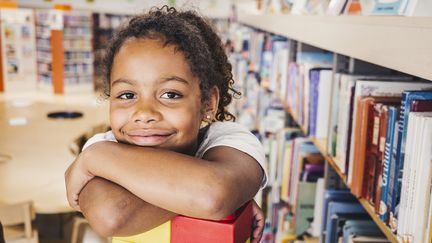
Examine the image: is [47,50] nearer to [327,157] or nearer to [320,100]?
[320,100]

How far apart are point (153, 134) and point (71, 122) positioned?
14.7 feet

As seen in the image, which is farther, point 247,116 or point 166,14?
point 247,116

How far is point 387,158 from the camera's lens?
3.72 ft

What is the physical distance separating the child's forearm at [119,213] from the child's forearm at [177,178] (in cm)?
2

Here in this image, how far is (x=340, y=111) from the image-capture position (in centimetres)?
158

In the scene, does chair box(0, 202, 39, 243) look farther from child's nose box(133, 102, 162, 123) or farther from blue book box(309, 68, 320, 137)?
child's nose box(133, 102, 162, 123)

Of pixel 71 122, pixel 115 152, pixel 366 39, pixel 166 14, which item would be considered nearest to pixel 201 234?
pixel 115 152

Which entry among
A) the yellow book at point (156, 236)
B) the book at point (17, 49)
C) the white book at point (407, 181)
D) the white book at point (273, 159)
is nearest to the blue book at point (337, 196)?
the white book at point (407, 181)

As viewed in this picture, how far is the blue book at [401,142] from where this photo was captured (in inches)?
39.6

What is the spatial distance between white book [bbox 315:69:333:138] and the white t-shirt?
91cm

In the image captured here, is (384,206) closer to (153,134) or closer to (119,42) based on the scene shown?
(153,134)

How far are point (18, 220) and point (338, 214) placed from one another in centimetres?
185

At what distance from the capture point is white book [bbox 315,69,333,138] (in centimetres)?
187

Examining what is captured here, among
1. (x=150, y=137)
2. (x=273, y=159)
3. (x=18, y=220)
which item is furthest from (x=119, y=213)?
(x=273, y=159)
